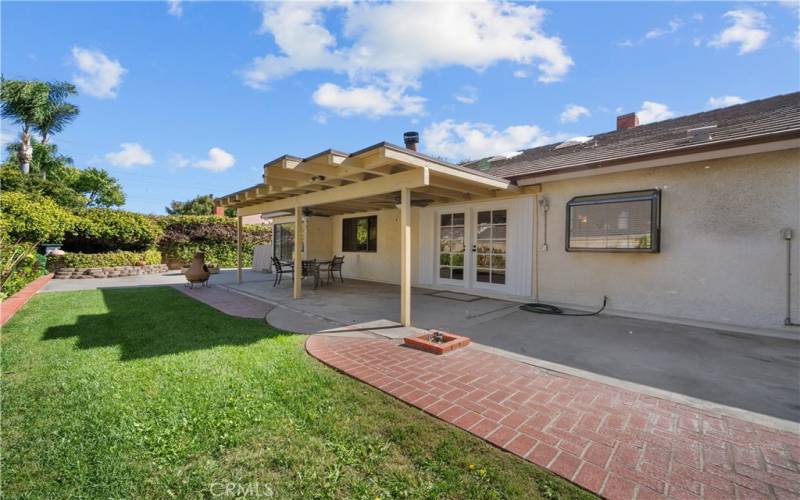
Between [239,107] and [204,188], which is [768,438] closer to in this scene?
[239,107]

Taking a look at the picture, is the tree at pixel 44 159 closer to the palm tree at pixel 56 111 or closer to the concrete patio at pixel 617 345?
the palm tree at pixel 56 111

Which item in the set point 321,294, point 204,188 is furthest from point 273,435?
point 204,188

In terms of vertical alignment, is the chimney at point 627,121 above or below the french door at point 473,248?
above

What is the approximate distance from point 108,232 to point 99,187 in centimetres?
1944

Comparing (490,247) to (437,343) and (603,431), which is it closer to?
(437,343)

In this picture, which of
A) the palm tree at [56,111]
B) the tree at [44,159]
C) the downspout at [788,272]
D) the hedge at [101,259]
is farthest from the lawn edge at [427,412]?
the tree at [44,159]

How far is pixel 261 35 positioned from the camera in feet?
31.2

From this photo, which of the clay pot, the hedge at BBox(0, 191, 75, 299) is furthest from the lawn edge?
the hedge at BBox(0, 191, 75, 299)

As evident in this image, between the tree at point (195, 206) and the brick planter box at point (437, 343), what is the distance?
39263 mm

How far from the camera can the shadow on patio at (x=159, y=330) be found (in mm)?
4695

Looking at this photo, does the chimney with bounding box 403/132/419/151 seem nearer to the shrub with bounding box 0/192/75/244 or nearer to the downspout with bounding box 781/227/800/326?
the downspout with bounding box 781/227/800/326

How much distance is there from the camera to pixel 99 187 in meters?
28.2

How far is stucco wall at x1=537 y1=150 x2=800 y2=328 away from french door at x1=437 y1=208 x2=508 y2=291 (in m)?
2.02

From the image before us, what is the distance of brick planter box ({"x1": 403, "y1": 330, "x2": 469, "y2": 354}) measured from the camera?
14.6ft
